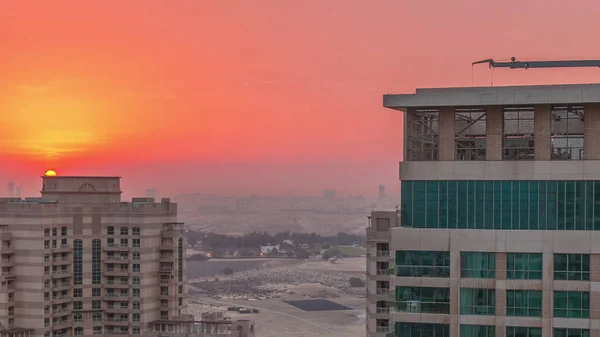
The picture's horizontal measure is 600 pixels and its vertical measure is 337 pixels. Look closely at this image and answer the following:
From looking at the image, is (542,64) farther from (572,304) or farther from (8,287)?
(8,287)

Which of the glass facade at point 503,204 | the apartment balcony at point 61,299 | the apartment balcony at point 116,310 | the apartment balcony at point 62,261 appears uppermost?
the glass facade at point 503,204

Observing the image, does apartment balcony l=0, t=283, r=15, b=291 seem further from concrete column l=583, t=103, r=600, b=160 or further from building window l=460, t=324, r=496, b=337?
concrete column l=583, t=103, r=600, b=160

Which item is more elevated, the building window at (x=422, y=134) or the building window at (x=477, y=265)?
the building window at (x=422, y=134)

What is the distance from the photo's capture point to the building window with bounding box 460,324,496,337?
4225 cm

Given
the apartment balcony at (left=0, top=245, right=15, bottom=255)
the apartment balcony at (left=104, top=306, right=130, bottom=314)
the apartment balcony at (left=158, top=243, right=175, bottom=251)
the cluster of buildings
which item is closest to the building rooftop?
the cluster of buildings

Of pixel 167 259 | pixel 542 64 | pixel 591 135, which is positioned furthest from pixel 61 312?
pixel 591 135

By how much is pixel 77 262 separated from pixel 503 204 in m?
70.9

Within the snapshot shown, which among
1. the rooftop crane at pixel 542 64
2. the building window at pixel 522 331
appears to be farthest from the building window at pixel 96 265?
the building window at pixel 522 331

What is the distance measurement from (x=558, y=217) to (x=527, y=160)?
248 cm

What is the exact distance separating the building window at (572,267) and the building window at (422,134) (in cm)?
624

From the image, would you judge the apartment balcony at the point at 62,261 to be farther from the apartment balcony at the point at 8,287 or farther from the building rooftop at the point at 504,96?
the building rooftop at the point at 504,96

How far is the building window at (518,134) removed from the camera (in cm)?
4256

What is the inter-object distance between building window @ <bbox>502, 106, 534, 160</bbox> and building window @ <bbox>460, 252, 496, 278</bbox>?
3920 mm

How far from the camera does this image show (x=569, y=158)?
139 ft
